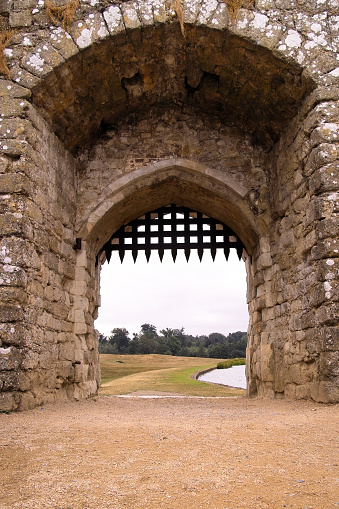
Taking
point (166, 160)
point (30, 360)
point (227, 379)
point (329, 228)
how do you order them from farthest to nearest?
point (227, 379) → point (166, 160) → point (30, 360) → point (329, 228)

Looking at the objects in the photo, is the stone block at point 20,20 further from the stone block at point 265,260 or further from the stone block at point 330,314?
the stone block at point 330,314

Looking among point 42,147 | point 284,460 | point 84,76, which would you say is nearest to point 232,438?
point 284,460

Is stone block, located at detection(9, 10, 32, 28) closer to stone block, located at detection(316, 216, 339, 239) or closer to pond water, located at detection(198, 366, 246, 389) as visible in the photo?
stone block, located at detection(316, 216, 339, 239)

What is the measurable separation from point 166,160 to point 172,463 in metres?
4.47

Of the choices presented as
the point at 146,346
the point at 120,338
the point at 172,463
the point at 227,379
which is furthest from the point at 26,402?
the point at 120,338

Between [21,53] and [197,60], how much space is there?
6.49ft

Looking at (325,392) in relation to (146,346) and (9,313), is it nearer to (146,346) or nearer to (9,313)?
(9,313)

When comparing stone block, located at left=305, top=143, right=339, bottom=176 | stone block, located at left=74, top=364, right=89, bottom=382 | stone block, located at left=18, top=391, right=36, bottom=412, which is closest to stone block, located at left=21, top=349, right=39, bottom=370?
stone block, located at left=18, top=391, right=36, bottom=412

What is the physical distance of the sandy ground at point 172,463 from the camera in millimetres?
1744

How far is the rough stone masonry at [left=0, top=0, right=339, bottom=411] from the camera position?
13.7ft

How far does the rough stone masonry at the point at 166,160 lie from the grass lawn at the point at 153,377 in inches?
80.8

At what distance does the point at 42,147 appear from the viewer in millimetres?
4824

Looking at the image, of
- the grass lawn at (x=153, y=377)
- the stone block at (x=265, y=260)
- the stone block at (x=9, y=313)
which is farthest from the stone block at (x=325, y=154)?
the grass lawn at (x=153, y=377)

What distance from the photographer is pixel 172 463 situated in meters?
2.16
